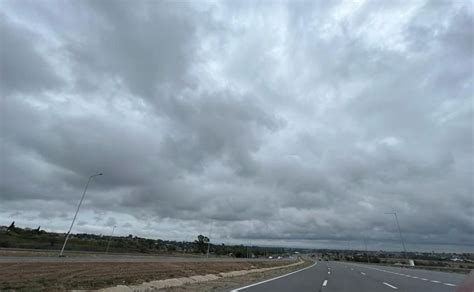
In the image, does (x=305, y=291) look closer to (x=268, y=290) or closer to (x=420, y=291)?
(x=268, y=290)

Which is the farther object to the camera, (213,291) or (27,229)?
(27,229)

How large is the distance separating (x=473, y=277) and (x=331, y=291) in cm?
1602

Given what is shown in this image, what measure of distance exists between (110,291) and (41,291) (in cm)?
257

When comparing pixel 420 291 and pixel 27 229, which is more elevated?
pixel 27 229

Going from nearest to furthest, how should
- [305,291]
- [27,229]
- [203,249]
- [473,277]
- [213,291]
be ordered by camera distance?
1. [473,277]
2. [213,291]
3. [305,291]
4. [27,229]
5. [203,249]

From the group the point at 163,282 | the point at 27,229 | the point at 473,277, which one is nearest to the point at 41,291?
the point at 163,282

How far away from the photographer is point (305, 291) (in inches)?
682

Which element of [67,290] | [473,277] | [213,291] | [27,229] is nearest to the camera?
[473,277]

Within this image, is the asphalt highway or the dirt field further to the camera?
the asphalt highway

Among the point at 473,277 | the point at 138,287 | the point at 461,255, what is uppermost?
the point at 461,255

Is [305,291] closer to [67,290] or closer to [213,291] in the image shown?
[213,291]

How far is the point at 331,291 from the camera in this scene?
17.7 m

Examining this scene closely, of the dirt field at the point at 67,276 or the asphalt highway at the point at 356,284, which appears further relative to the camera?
the asphalt highway at the point at 356,284

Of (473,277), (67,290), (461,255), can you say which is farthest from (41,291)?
(461,255)
